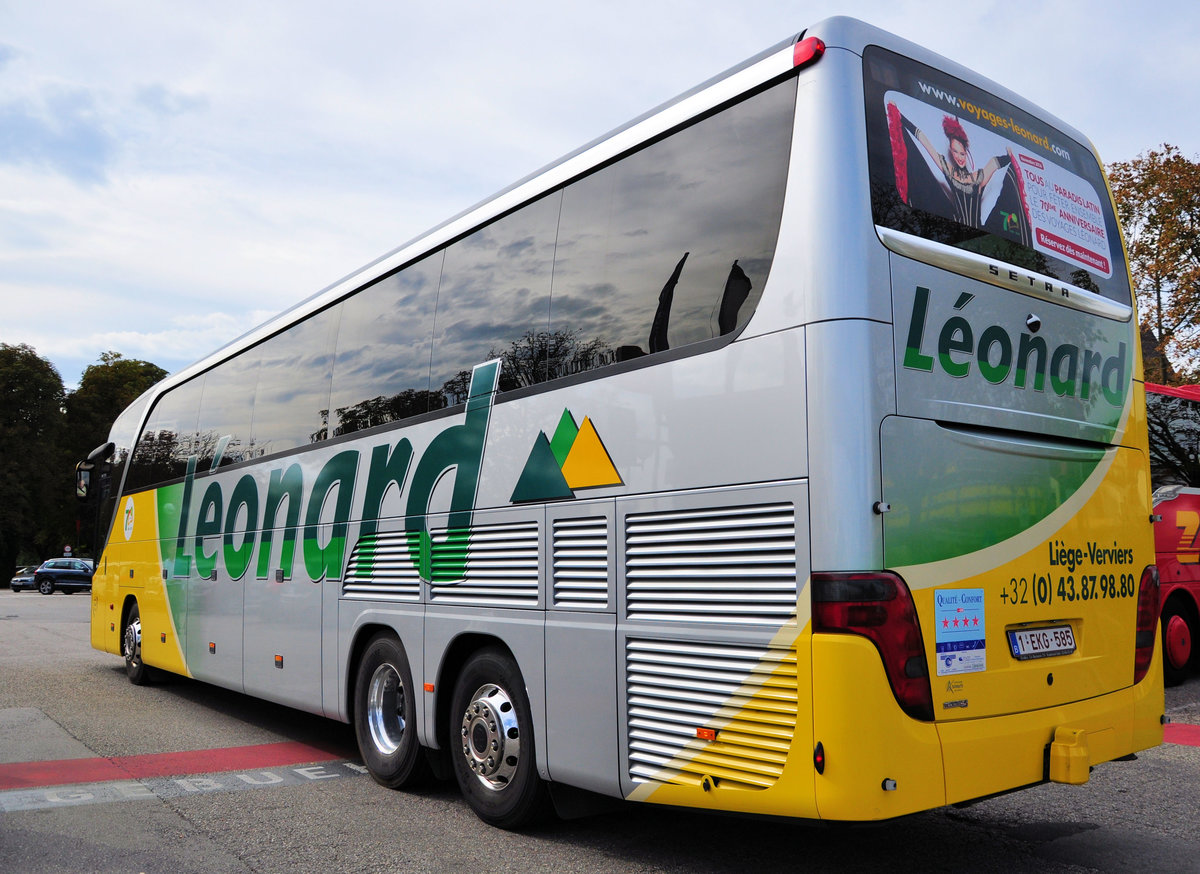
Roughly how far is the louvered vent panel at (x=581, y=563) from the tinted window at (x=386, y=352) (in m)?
1.77

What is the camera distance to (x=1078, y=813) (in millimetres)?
6336

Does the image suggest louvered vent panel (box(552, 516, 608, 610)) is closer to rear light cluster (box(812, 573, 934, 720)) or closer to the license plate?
rear light cluster (box(812, 573, 934, 720))

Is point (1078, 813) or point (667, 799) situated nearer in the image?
point (667, 799)

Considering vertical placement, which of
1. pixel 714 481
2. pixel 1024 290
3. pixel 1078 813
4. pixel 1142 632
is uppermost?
pixel 1024 290

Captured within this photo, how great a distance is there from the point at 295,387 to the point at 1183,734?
8145mm

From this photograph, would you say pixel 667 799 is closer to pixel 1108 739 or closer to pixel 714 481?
pixel 714 481

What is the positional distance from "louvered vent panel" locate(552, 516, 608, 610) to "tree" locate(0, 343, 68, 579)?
6026 centimetres

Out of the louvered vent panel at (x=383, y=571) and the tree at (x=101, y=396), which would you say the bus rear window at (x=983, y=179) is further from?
the tree at (x=101, y=396)

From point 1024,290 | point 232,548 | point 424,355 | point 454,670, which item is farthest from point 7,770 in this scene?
point 1024,290

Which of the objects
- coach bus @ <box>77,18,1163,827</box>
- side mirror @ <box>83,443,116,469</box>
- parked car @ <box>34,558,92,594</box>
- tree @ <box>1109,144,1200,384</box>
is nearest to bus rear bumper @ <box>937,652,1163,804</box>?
coach bus @ <box>77,18,1163,827</box>

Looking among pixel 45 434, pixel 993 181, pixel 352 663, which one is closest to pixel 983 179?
pixel 993 181

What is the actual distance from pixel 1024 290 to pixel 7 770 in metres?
7.59

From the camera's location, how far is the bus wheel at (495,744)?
5.82 meters

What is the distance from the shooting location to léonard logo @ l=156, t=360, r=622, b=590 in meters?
5.78
